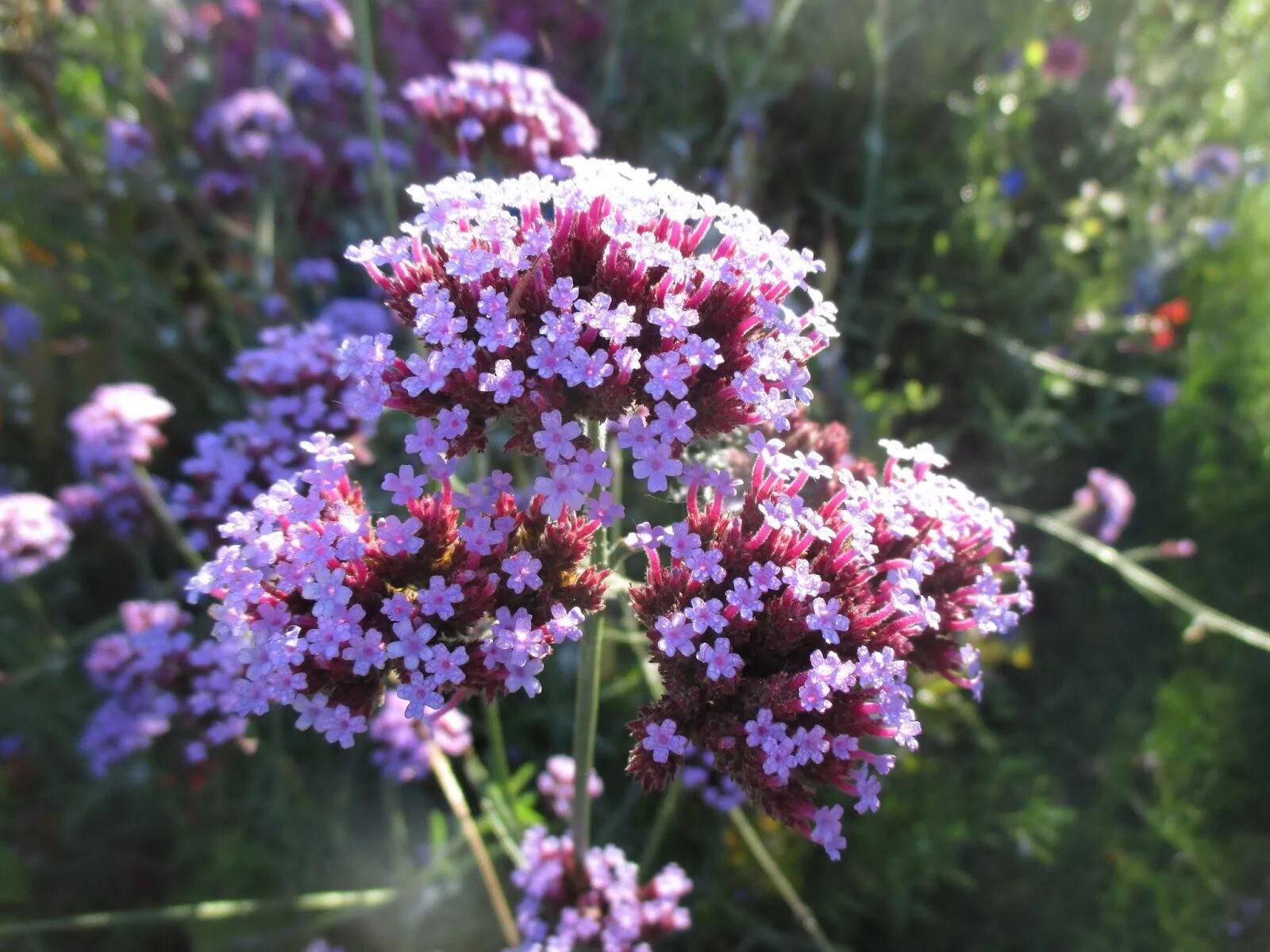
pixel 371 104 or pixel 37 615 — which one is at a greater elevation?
pixel 371 104

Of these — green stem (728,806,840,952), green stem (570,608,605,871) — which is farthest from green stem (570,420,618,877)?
green stem (728,806,840,952)

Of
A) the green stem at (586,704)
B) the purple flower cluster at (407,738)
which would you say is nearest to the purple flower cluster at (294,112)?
the purple flower cluster at (407,738)

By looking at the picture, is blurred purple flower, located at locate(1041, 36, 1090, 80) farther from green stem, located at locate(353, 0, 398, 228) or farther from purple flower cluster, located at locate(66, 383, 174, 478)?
purple flower cluster, located at locate(66, 383, 174, 478)

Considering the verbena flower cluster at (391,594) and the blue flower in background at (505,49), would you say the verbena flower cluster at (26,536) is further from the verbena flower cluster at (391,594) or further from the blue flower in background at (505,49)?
the blue flower in background at (505,49)

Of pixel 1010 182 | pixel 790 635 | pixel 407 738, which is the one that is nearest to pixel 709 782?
pixel 407 738

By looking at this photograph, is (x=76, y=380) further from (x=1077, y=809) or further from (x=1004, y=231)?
(x=1077, y=809)

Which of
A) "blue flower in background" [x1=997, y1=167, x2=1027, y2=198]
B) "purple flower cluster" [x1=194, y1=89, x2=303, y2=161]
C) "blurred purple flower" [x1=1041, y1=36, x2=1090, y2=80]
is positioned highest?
"blurred purple flower" [x1=1041, y1=36, x2=1090, y2=80]

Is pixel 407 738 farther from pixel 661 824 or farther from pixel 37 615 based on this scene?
pixel 37 615
